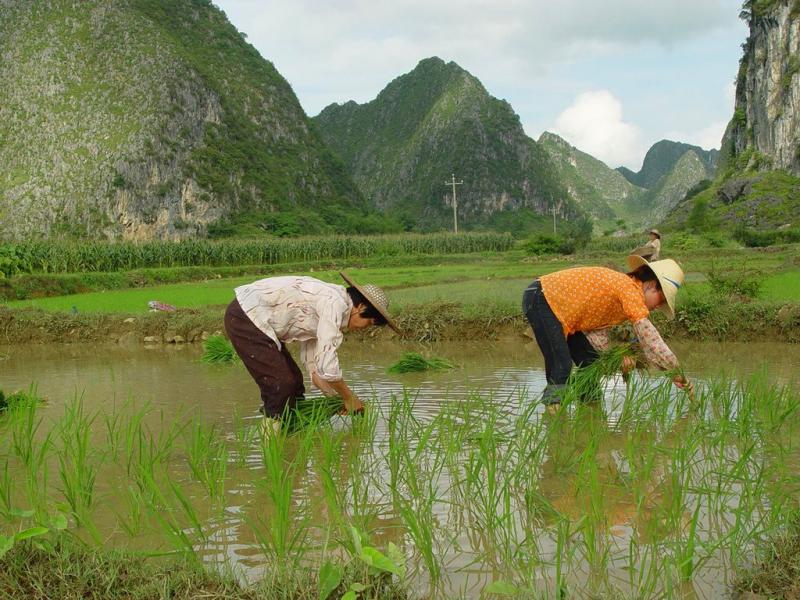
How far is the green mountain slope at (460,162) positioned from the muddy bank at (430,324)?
81.1 m

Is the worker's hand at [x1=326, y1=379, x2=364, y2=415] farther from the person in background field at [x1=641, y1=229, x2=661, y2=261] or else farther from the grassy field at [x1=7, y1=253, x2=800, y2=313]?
the grassy field at [x1=7, y1=253, x2=800, y2=313]

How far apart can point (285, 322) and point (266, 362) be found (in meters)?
0.21

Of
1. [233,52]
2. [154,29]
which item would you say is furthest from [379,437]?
[233,52]

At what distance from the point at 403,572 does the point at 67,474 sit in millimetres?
1324

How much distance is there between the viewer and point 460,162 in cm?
10019

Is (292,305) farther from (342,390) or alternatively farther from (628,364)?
(628,364)

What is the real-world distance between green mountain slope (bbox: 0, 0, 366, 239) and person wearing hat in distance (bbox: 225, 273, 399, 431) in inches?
2074

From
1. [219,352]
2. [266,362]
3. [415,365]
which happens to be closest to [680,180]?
[219,352]

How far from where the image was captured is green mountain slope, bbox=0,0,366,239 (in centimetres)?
5309

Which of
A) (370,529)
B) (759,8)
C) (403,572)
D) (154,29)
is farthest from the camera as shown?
(154,29)

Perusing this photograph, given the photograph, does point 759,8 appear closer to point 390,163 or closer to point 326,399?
point 326,399

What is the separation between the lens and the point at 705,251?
70.9 feet

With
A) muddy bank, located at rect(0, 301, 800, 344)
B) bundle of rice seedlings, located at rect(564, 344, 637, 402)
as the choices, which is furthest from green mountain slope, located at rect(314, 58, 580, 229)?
bundle of rice seedlings, located at rect(564, 344, 637, 402)

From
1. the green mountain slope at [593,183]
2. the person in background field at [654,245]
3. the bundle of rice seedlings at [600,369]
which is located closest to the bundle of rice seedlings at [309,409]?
the bundle of rice seedlings at [600,369]
